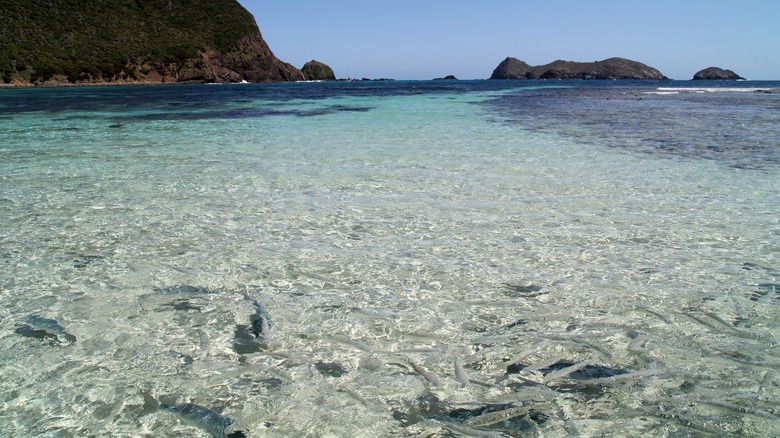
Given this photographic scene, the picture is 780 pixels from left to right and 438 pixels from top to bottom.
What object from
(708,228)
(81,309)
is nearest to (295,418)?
(81,309)

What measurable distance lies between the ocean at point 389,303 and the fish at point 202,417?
0.05 feet

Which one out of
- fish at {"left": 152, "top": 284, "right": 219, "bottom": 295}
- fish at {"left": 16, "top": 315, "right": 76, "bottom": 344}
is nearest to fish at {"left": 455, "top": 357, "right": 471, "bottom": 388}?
fish at {"left": 152, "top": 284, "right": 219, "bottom": 295}

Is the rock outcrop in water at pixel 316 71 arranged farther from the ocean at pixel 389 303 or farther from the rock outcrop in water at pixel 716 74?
the ocean at pixel 389 303

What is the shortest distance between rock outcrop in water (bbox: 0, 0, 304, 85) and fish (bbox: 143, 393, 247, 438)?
8005 cm

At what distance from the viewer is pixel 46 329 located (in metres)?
3.69

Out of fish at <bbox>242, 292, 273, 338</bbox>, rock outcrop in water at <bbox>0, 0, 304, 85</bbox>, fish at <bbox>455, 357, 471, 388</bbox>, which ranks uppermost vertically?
rock outcrop in water at <bbox>0, 0, 304, 85</bbox>

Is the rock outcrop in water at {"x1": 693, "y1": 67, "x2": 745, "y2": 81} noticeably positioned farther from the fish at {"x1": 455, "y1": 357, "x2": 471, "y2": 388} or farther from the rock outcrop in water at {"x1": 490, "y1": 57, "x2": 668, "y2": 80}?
the fish at {"x1": 455, "y1": 357, "x2": 471, "y2": 388}

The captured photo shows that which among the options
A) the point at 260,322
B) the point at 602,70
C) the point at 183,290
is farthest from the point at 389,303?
the point at 602,70

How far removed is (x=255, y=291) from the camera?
4.41m

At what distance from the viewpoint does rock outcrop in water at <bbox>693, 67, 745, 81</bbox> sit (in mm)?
157125

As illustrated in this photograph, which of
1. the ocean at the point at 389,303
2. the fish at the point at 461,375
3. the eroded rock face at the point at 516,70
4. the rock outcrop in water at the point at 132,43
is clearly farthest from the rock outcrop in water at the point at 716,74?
the fish at the point at 461,375

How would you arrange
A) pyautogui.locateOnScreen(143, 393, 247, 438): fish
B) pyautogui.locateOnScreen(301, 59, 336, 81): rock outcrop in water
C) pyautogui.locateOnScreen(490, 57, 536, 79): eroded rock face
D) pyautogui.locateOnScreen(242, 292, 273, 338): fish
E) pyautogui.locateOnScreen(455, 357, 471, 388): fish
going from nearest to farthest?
pyautogui.locateOnScreen(143, 393, 247, 438): fish < pyautogui.locateOnScreen(455, 357, 471, 388): fish < pyautogui.locateOnScreen(242, 292, 273, 338): fish < pyautogui.locateOnScreen(301, 59, 336, 81): rock outcrop in water < pyautogui.locateOnScreen(490, 57, 536, 79): eroded rock face

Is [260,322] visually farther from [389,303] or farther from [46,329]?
[46,329]

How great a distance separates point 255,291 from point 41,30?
97.3m
